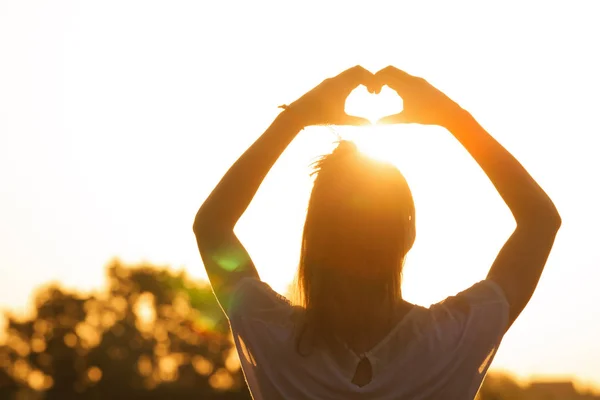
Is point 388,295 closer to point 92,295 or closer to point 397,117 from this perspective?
point 397,117

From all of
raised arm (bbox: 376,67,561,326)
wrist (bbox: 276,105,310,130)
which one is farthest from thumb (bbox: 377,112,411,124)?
wrist (bbox: 276,105,310,130)

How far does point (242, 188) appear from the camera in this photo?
3574 mm

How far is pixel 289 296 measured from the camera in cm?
348

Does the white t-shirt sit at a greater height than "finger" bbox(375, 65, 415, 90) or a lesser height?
lesser

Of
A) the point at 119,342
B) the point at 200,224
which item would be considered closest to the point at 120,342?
the point at 119,342

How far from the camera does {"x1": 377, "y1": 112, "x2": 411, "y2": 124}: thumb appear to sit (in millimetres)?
3404

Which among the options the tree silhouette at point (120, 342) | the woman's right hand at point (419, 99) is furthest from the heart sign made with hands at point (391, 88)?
the tree silhouette at point (120, 342)

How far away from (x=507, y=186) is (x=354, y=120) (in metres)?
0.55

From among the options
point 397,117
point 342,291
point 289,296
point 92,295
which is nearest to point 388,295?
point 342,291

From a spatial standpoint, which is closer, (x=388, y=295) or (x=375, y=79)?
(x=388, y=295)

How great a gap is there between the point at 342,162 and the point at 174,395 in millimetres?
65024

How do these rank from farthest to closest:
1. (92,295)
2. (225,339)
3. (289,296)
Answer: (92,295)
(225,339)
(289,296)

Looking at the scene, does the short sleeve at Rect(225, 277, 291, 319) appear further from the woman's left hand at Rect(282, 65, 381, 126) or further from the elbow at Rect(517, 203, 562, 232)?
the elbow at Rect(517, 203, 562, 232)

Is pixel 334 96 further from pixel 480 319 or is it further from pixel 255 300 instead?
pixel 480 319
